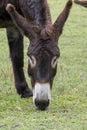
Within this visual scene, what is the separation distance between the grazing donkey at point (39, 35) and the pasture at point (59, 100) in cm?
27

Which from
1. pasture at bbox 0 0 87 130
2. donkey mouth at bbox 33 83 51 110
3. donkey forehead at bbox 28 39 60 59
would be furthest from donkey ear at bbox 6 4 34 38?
pasture at bbox 0 0 87 130

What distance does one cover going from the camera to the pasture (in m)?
6.82

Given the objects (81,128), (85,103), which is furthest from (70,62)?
(81,128)

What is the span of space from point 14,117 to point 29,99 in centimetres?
140

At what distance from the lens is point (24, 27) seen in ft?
24.1

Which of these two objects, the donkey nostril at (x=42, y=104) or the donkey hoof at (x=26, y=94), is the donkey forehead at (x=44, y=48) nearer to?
the donkey nostril at (x=42, y=104)

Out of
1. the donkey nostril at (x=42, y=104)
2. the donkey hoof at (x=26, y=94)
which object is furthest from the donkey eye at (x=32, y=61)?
the donkey hoof at (x=26, y=94)

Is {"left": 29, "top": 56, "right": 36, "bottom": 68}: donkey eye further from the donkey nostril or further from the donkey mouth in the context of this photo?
the donkey nostril

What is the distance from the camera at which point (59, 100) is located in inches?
328

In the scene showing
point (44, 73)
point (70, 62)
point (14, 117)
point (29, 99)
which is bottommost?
point (70, 62)

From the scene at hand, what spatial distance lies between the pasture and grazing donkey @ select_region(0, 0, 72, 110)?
0.89 feet

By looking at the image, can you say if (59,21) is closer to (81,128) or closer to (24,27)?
(24,27)

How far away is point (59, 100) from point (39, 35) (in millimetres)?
1471

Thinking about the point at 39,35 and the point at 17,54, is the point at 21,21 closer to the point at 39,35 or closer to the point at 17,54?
the point at 39,35
